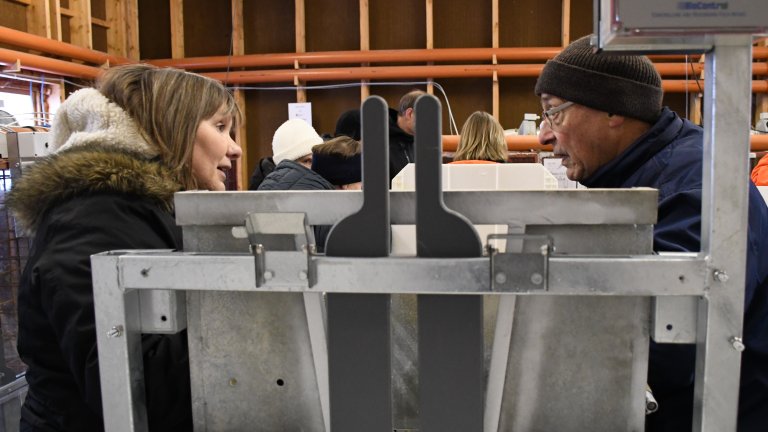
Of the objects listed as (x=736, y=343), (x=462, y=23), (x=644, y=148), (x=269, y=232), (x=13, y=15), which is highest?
(x=462, y=23)

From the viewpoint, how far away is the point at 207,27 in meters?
5.86

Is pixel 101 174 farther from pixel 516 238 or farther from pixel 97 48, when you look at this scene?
pixel 97 48

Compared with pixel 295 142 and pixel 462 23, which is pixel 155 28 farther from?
pixel 295 142

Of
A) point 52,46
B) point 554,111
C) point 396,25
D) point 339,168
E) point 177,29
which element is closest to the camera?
point 554,111

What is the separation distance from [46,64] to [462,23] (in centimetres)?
354

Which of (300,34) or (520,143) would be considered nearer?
(520,143)

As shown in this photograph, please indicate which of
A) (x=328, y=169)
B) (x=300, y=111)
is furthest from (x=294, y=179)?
(x=300, y=111)

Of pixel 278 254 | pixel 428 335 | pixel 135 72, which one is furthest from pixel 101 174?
pixel 428 335

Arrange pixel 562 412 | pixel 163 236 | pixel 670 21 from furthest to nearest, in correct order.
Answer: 1. pixel 163 236
2. pixel 562 412
3. pixel 670 21

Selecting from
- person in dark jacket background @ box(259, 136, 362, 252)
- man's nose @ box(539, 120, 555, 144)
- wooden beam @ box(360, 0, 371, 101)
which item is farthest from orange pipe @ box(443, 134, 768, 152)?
man's nose @ box(539, 120, 555, 144)

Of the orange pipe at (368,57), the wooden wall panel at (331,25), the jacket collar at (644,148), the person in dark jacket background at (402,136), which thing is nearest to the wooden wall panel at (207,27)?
the orange pipe at (368,57)

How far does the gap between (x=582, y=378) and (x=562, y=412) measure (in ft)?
0.15

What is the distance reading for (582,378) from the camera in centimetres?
65

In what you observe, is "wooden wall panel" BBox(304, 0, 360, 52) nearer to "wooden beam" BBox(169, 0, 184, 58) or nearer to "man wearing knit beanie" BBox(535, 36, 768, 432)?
"wooden beam" BBox(169, 0, 184, 58)
